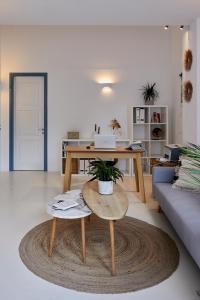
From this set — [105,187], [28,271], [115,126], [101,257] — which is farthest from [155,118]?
[28,271]

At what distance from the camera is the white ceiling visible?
3.45m

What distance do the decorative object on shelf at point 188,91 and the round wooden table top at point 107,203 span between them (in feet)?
7.19

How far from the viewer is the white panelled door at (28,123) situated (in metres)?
6.14

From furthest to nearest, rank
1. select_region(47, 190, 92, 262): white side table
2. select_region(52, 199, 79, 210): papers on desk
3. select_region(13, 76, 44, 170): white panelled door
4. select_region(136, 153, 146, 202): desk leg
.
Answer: select_region(13, 76, 44, 170): white panelled door → select_region(136, 153, 146, 202): desk leg → select_region(52, 199, 79, 210): papers on desk → select_region(47, 190, 92, 262): white side table

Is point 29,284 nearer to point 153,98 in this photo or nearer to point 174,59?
Answer: point 153,98

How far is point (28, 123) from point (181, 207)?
4.64m

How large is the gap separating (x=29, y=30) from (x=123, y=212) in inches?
210

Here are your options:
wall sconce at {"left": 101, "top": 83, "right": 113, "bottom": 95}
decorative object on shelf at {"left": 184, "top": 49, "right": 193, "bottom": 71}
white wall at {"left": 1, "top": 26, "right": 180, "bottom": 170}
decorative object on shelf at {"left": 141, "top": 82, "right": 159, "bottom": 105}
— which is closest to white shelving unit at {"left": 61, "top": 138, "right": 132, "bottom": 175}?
white wall at {"left": 1, "top": 26, "right": 180, "bottom": 170}

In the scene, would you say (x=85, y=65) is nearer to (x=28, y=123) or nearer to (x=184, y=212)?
(x=28, y=123)

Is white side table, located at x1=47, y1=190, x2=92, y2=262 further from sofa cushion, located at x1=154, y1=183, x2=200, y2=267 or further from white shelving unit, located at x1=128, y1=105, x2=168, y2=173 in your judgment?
white shelving unit, located at x1=128, y1=105, x2=168, y2=173

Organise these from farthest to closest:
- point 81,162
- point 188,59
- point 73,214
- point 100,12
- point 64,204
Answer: point 81,162
point 188,59
point 100,12
point 64,204
point 73,214

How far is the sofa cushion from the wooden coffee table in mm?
442

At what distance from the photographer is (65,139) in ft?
19.5

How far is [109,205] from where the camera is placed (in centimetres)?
225
